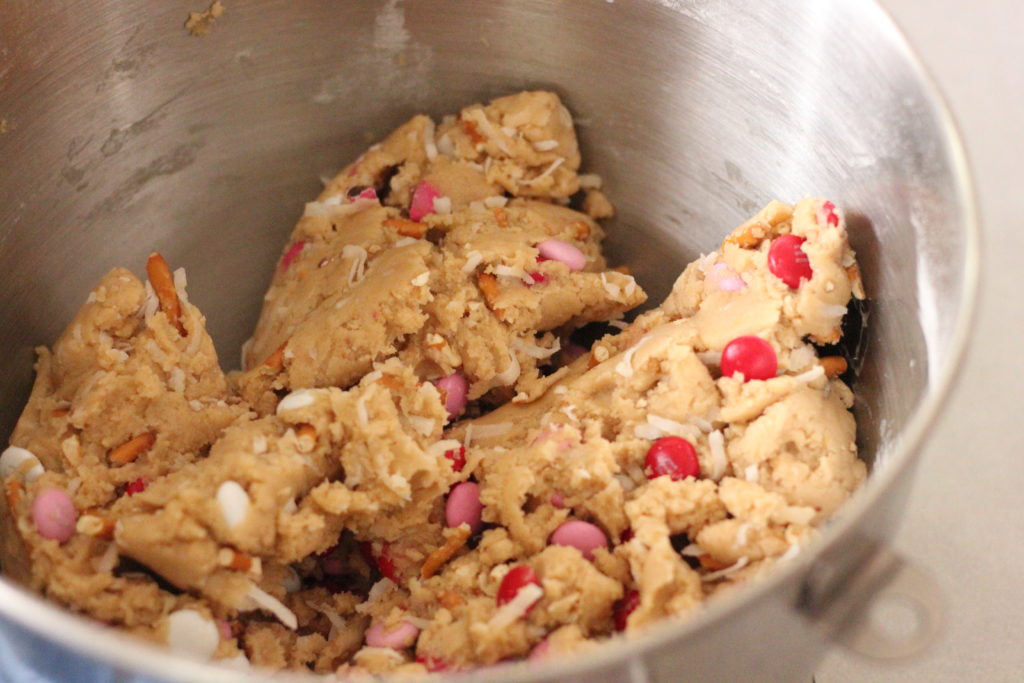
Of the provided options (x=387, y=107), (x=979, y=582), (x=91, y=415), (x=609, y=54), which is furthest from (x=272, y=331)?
(x=979, y=582)

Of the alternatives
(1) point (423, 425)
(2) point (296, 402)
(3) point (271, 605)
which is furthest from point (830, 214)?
(3) point (271, 605)

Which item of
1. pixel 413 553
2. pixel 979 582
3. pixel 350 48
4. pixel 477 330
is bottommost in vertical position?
pixel 979 582

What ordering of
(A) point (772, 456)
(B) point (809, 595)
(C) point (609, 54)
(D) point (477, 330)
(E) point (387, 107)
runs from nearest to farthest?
(B) point (809, 595)
(A) point (772, 456)
(D) point (477, 330)
(C) point (609, 54)
(E) point (387, 107)

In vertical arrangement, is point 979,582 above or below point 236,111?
below

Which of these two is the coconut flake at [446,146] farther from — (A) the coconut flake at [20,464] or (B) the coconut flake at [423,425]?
(A) the coconut flake at [20,464]

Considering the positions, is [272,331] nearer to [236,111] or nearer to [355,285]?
[355,285]

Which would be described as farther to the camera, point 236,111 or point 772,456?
Answer: point 236,111

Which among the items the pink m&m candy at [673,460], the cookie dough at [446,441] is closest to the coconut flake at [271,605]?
the cookie dough at [446,441]

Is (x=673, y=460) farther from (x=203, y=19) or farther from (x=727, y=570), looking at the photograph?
(x=203, y=19)
